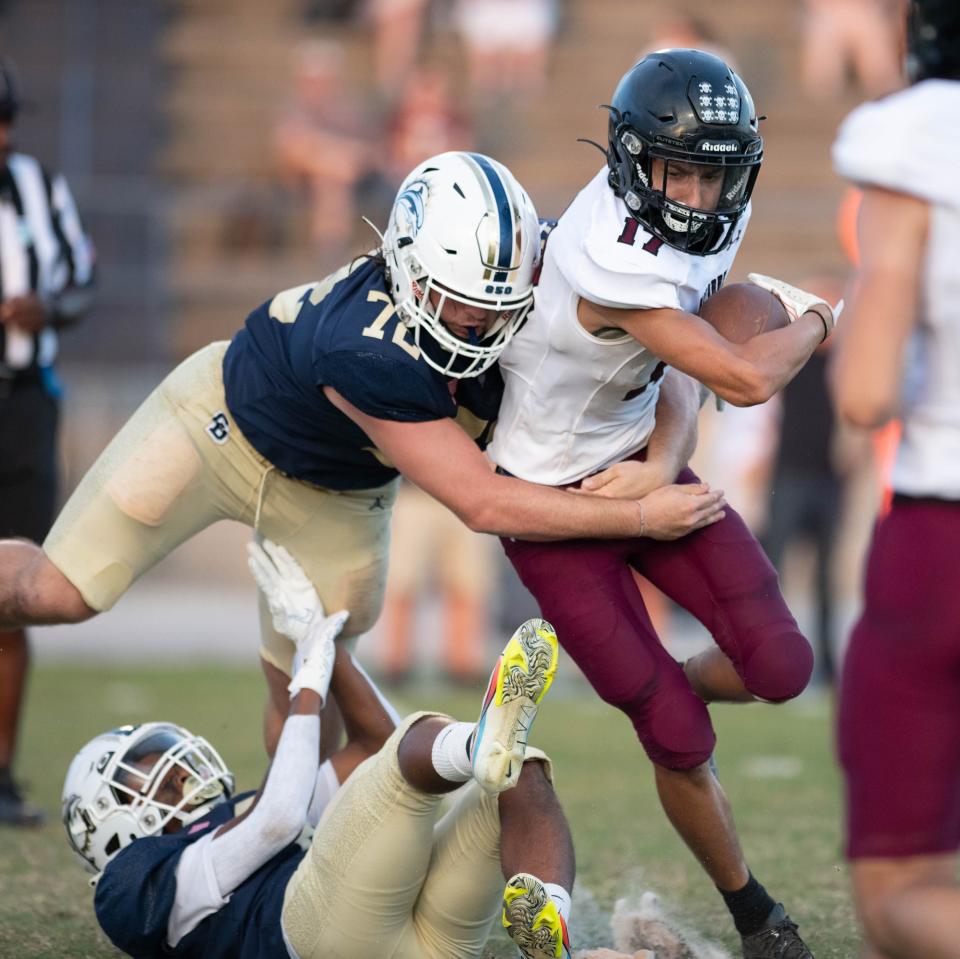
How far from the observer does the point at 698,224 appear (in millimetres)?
3232

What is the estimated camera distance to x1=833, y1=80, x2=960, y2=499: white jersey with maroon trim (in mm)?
2289

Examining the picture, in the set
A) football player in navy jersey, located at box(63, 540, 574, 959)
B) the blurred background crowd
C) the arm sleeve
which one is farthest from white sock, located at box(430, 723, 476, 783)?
the blurred background crowd

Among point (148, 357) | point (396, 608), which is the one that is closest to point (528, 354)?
point (396, 608)

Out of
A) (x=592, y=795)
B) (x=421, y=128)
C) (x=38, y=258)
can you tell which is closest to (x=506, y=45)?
(x=421, y=128)

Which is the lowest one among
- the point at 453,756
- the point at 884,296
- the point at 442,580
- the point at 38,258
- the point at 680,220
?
the point at 442,580

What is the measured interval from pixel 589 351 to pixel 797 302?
485 millimetres

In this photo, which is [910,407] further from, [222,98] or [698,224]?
[222,98]

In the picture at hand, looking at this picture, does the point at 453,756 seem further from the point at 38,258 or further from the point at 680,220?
the point at 38,258

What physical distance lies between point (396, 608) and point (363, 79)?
299 inches

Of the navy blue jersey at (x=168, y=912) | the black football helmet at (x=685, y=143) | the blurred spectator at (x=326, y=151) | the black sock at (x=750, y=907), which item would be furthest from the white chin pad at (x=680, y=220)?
the blurred spectator at (x=326, y=151)

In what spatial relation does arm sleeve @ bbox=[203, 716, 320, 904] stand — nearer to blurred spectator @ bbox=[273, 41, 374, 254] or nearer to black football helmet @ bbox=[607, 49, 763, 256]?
black football helmet @ bbox=[607, 49, 763, 256]

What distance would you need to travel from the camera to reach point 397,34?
14.8 metres

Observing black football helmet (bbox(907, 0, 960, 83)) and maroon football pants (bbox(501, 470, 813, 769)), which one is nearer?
black football helmet (bbox(907, 0, 960, 83))

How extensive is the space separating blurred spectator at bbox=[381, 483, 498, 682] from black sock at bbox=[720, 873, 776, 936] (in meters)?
4.87
